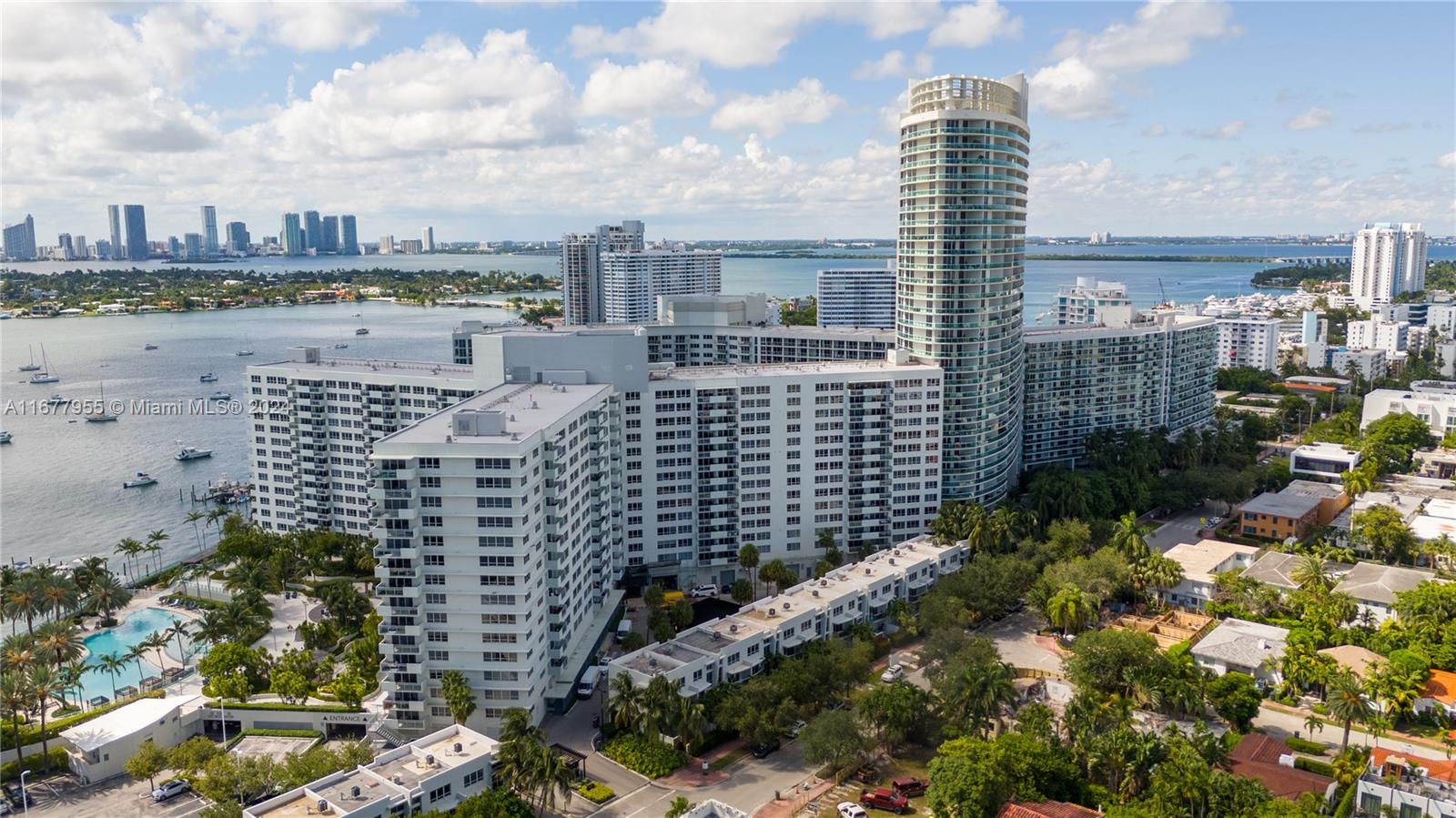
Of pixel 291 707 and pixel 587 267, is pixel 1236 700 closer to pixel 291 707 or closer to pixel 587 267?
pixel 291 707

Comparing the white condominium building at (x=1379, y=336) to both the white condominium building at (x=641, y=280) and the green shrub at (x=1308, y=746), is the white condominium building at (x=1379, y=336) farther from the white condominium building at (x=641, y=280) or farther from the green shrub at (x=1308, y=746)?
the green shrub at (x=1308, y=746)

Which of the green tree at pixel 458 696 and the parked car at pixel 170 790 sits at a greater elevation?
the green tree at pixel 458 696

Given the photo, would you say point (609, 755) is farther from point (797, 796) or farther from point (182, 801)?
point (182, 801)

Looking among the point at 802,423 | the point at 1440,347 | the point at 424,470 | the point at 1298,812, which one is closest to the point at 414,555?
the point at 424,470

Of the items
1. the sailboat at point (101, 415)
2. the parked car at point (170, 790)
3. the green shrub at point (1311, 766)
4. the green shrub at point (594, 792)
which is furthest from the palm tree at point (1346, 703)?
the sailboat at point (101, 415)

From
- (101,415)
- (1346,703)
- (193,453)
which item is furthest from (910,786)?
(101,415)

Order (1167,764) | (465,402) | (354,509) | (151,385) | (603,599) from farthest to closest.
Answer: (151,385), (354,509), (603,599), (465,402), (1167,764)

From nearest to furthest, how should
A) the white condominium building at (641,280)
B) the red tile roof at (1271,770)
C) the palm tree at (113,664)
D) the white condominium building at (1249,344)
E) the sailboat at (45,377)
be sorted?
the red tile roof at (1271,770) < the palm tree at (113,664) < the sailboat at (45,377) < the white condominium building at (1249,344) < the white condominium building at (641,280)
